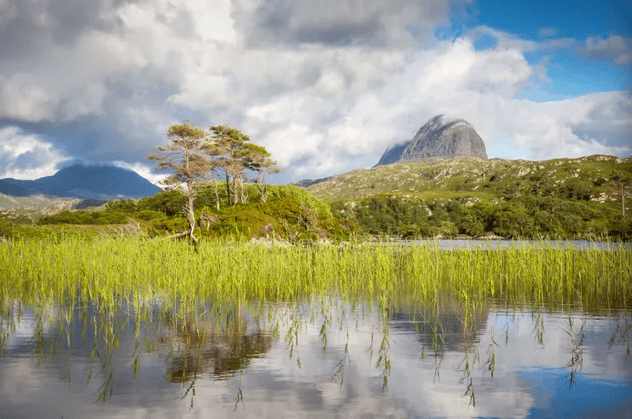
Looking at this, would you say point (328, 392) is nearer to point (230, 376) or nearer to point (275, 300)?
point (230, 376)

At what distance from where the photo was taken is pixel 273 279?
1311cm

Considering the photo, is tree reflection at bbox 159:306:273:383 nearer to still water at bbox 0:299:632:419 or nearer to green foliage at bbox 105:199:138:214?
still water at bbox 0:299:632:419

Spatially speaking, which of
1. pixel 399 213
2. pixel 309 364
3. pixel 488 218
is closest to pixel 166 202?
pixel 399 213

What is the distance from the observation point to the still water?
4.70 meters

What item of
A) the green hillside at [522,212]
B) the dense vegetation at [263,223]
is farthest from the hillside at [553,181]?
the dense vegetation at [263,223]

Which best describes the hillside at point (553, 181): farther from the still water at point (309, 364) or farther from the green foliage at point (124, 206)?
the still water at point (309, 364)

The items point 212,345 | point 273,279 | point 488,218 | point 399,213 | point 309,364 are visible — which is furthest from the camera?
point 399,213

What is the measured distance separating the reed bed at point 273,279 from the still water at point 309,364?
1245 mm

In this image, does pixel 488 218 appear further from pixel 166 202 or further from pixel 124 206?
Result: pixel 124 206

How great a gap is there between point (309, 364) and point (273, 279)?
23.3ft

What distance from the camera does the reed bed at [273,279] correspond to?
35.2ft

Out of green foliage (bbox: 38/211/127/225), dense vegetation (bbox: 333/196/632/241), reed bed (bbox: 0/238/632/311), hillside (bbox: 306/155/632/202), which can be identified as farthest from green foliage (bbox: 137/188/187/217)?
reed bed (bbox: 0/238/632/311)

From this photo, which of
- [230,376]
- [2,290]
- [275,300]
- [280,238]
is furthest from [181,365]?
[280,238]

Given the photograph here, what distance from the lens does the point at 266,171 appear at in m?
56.2
